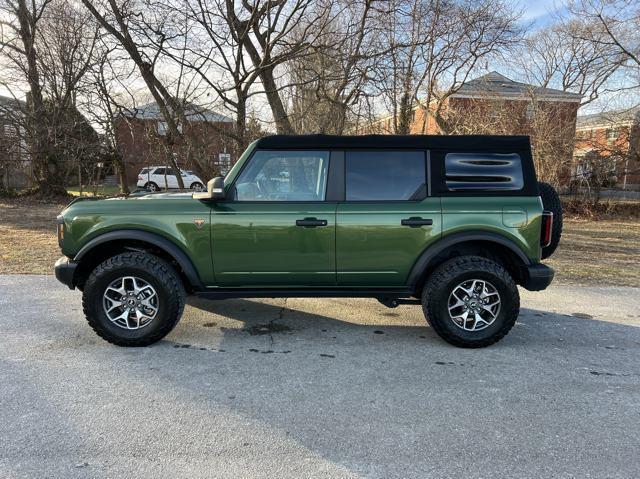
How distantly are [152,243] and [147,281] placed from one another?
13.4 inches

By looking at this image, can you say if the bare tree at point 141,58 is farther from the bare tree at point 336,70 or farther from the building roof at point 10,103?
the building roof at point 10,103

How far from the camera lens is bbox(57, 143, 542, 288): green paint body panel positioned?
4.04 m

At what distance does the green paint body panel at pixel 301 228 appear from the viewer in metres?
4.04

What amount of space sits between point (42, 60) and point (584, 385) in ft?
63.6

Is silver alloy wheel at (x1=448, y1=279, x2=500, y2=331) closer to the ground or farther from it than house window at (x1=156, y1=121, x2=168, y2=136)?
closer to the ground

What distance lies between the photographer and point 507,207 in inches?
160

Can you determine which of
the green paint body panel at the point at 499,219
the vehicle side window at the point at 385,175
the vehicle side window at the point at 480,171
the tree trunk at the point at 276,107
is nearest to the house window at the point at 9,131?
the tree trunk at the point at 276,107

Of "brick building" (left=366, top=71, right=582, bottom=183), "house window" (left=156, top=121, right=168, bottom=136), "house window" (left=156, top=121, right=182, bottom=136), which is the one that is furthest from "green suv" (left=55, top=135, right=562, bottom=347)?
"brick building" (left=366, top=71, right=582, bottom=183)

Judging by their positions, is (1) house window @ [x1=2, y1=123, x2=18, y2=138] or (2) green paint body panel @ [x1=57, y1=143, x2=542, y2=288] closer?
(2) green paint body panel @ [x1=57, y1=143, x2=542, y2=288]

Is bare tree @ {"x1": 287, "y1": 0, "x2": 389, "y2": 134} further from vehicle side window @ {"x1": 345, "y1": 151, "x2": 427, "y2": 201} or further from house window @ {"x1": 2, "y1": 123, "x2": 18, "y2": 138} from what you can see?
house window @ {"x1": 2, "y1": 123, "x2": 18, "y2": 138}

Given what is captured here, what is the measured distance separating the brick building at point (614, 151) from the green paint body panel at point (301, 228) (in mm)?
13517

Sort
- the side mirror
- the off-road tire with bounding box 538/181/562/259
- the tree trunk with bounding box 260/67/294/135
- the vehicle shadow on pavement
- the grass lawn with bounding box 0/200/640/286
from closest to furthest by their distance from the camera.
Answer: the vehicle shadow on pavement
the side mirror
the off-road tire with bounding box 538/181/562/259
the grass lawn with bounding box 0/200/640/286
the tree trunk with bounding box 260/67/294/135

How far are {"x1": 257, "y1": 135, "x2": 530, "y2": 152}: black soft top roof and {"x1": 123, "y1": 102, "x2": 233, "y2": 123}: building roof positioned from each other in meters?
7.85

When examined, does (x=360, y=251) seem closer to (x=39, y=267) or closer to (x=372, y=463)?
(x=372, y=463)
